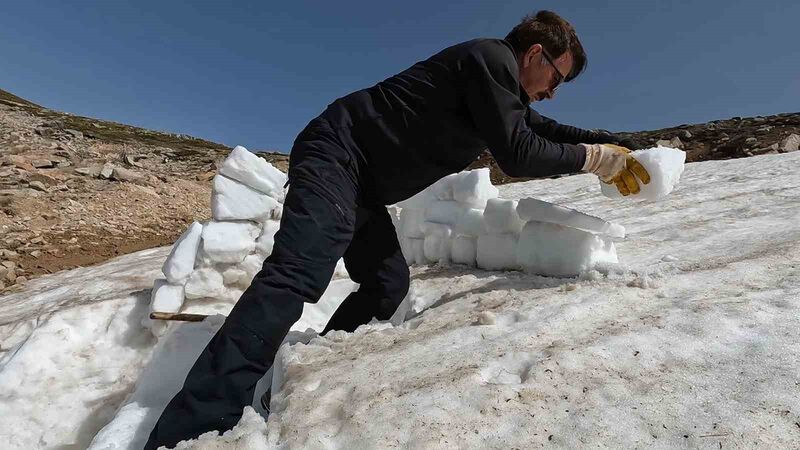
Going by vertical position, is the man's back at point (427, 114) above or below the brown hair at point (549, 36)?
below

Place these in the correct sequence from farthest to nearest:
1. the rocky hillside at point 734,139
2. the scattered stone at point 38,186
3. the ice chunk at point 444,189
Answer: the rocky hillside at point 734,139 → the scattered stone at point 38,186 → the ice chunk at point 444,189

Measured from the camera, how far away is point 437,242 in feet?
15.2

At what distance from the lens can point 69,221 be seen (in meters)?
9.45

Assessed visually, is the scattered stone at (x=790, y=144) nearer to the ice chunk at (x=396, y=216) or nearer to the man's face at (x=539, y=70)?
the ice chunk at (x=396, y=216)

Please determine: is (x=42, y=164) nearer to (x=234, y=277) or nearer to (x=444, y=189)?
(x=234, y=277)

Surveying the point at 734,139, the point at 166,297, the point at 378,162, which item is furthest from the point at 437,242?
the point at 734,139

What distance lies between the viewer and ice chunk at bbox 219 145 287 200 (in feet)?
14.8

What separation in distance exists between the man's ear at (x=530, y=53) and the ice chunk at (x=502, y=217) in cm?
134

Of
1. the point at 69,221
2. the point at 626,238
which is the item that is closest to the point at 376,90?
the point at 626,238

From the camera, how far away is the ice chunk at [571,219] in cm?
347

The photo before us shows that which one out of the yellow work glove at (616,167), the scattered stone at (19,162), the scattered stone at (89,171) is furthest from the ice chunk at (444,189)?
the scattered stone at (19,162)

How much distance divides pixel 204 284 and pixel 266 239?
66cm

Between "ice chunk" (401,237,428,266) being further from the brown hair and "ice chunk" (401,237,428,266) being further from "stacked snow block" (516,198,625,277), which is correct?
the brown hair

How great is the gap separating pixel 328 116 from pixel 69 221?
27.5 ft
